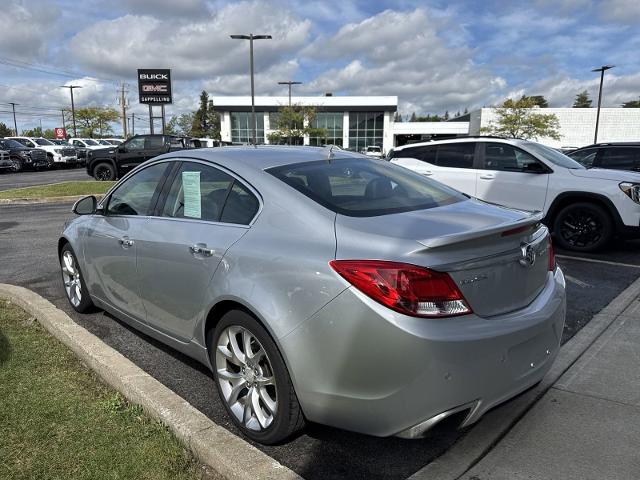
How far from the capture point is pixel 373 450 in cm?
275

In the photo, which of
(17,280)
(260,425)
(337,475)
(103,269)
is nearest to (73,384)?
(103,269)

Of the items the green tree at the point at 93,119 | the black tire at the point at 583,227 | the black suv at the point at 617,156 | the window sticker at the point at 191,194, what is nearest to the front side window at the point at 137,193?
the window sticker at the point at 191,194

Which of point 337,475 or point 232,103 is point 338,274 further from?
point 232,103

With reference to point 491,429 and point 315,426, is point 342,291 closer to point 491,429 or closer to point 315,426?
point 315,426

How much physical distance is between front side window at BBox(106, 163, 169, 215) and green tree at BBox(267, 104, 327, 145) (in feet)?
173

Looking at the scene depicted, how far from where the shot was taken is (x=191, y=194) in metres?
3.37

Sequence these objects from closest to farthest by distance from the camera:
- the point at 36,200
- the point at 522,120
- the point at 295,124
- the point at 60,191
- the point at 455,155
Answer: the point at 455,155
the point at 36,200
the point at 60,191
the point at 522,120
the point at 295,124

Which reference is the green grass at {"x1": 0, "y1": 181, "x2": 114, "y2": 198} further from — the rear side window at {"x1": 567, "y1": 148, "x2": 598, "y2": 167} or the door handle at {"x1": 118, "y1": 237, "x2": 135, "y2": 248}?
the rear side window at {"x1": 567, "y1": 148, "x2": 598, "y2": 167}

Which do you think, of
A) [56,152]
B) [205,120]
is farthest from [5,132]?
[56,152]

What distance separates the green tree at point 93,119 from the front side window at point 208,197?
259 feet

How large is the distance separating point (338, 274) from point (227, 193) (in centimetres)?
115

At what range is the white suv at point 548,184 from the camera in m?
7.21

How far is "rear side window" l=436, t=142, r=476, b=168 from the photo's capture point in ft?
28.0

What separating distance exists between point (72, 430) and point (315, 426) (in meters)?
1.37
